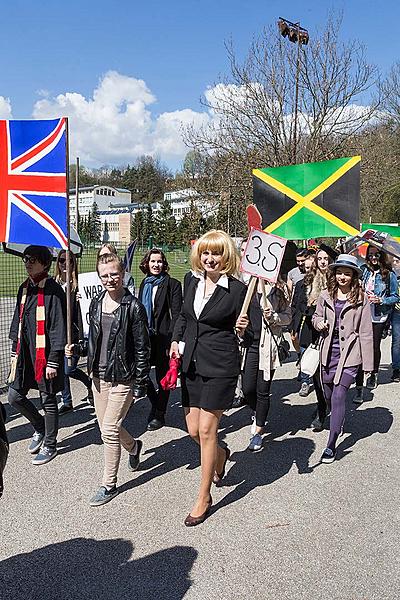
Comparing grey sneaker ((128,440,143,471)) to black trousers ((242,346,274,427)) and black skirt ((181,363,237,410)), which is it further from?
black trousers ((242,346,274,427))

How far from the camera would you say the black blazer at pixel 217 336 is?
12.5ft

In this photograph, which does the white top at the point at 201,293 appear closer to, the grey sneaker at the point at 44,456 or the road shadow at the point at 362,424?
the grey sneaker at the point at 44,456

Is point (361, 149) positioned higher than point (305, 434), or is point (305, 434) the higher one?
point (361, 149)

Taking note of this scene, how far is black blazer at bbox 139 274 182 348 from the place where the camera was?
5824 millimetres

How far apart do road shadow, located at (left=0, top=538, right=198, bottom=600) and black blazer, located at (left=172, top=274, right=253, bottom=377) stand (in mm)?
1182

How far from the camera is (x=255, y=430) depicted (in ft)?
17.1

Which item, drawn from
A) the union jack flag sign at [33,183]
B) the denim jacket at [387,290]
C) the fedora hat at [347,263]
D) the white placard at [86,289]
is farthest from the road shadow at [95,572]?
the denim jacket at [387,290]

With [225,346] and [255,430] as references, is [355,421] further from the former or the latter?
[225,346]

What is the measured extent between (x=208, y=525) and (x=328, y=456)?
5.27 ft

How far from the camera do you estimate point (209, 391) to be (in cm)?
374

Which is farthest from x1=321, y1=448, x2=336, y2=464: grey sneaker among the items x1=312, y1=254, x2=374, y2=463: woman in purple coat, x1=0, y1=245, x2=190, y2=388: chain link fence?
x1=0, y1=245, x2=190, y2=388: chain link fence

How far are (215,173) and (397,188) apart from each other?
38.2 ft

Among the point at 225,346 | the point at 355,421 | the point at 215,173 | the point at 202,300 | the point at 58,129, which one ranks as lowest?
the point at 355,421

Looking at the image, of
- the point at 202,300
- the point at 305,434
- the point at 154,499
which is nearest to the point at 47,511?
the point at 154,499
